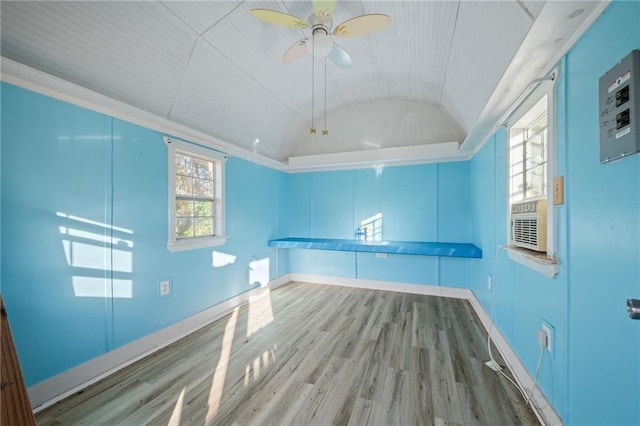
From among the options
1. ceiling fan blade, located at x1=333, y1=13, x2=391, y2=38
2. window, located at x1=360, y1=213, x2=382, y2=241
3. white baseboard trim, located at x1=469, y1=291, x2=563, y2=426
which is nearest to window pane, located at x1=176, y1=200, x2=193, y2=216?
ceiling fan blade, located at x1=333, y1=13, x2=391, y2=38

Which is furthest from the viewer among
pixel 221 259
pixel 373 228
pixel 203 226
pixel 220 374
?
pixel 373 228

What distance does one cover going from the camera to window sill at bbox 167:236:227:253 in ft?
8.40

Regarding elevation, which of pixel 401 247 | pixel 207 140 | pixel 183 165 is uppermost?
pixel 207 140

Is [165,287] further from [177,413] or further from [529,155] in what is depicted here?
[529,155]

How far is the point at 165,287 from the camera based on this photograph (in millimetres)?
2479

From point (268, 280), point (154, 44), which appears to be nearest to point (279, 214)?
point (268, 280)

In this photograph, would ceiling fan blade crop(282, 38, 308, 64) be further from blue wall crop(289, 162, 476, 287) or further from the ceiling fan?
blue wall crop(289, 162, 476, 287)

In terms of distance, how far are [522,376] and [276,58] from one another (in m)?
3.76

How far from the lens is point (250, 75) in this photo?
9.22 feet

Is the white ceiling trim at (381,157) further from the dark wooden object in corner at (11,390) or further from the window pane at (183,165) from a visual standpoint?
the dark wooden object in corner at (11,390)

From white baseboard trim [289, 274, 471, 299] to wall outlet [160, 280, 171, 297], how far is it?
2508mm

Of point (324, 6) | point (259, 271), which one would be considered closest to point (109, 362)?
point (259, 271)

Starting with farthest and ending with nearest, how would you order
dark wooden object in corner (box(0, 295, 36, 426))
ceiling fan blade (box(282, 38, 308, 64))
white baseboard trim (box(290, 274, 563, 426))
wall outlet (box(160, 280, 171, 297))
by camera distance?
wall outlet (box(160, 280, 171, 297))
ceiling fan blade (box(282, 38, 308, 64))
white baseboard trim (box(290, 274, 563, 426))
dark wooden object in corner (box(0, 295, 36, 426))

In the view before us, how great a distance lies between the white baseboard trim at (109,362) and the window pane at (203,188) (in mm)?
1469
